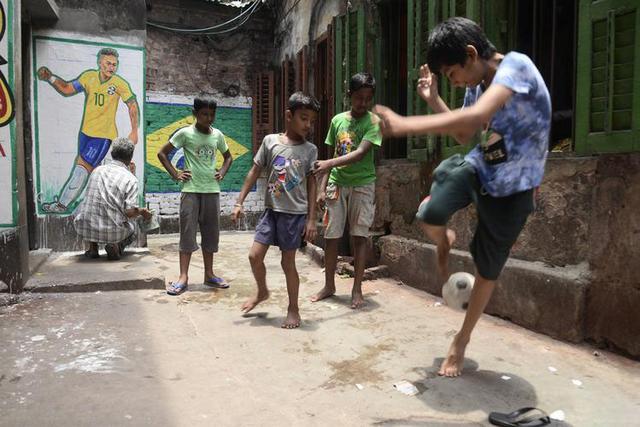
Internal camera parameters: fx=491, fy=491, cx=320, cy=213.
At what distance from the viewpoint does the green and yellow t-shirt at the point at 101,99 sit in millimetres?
5824

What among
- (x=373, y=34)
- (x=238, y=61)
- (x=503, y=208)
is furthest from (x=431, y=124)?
(x=238, y=61)

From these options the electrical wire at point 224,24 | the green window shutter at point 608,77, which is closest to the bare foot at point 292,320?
the green window shutter at point 608,77

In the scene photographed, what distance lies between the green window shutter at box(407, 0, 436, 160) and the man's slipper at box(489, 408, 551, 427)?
2.67 meters

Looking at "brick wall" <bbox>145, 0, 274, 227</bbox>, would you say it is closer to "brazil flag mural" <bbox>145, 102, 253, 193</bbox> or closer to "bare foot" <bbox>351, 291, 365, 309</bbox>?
"brazil flag mural" <bbox>145, 102, 253, 193</bbox>

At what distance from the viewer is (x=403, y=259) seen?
4.67 meters

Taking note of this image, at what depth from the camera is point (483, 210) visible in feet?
7.60

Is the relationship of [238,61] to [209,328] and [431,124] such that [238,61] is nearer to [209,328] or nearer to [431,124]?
[209,328]

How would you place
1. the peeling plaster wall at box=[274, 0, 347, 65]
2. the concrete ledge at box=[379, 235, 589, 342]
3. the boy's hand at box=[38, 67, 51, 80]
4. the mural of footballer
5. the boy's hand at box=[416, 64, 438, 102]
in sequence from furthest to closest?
the peeling plaster wall at box=[274, 0, 347, 65], the mural of footballer, the boy's hand at box=[38, 67, 51, 80], the concrete ledge at box=[379, 235, 589, 342], the boy's hand at box=[416, 64, 438, 102]

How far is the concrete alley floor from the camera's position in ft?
6.64

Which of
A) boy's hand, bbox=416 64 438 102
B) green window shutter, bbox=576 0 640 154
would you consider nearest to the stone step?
boy's hand, bbox=416 64 438 102

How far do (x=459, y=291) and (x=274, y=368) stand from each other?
3.35 ft

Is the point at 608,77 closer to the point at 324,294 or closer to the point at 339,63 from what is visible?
the point at 324,294

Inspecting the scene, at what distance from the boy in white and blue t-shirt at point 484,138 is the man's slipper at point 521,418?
46cm

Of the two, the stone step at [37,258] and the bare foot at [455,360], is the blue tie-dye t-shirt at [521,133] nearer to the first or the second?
the bare foot at [455,360]
